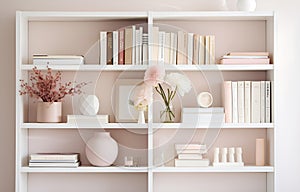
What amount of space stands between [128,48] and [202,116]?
643 mm

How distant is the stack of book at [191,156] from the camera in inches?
138

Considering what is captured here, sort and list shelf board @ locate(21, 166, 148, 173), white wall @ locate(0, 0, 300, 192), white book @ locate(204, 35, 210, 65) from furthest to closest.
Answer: white wall @ locate(0, 0, 300, 192) → white book @ locate(204, 35, 210, 65) → shelf board @ locate(21, 166, 148, 173)

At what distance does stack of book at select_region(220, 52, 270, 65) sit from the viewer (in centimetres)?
352

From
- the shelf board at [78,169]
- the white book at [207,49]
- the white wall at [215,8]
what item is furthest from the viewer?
the white wall at [215,8]

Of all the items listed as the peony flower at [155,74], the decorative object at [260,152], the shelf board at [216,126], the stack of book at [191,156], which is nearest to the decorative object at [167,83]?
the peony flower at [155,74]

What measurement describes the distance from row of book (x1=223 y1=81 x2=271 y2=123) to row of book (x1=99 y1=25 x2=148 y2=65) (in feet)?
1.91

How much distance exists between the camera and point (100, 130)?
369 centimetres

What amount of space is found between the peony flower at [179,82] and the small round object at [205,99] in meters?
0.10

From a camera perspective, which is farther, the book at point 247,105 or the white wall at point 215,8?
the white wall at point 215,8

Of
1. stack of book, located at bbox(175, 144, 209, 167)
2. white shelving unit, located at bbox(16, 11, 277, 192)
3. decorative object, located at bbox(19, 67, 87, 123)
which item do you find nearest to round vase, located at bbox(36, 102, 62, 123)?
decorative object, located at bbox(19, 67, 87, 123)

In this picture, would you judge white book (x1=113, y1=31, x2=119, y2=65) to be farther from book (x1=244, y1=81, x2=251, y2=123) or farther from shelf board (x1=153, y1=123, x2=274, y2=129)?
book (x1=244, y1=81, x2=251, y2=123)

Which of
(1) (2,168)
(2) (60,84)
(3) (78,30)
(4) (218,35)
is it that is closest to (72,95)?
(2) (60,84)

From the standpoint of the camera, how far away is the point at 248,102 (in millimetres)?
3529

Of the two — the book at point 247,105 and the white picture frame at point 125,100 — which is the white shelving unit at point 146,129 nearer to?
the white picture frame at point 125,100
